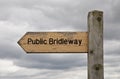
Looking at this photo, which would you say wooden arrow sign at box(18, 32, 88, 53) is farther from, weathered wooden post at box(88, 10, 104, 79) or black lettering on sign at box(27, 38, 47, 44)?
weathered wooden post at box(88, 10, 104, 79)

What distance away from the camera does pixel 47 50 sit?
6.76m

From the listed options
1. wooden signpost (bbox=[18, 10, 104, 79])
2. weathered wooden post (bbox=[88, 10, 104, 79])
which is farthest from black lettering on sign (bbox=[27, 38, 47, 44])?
weathered wooden post (bbox=[88, 10, 104, 79])

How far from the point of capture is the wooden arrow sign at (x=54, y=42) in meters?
6.75

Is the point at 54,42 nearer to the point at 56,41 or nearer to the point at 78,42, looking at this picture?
the point at 56,41

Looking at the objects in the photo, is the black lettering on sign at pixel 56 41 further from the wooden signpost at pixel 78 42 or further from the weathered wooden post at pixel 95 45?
the weathered wooden post at pixel 95 45

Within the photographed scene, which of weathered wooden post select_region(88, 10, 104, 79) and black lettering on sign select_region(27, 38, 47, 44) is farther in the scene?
black lettering on sign select_region(27, 38, 47, 44)

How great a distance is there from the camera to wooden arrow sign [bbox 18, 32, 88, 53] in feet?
22.2

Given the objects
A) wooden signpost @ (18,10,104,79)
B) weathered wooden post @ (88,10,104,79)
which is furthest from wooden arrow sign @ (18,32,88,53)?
weathered wooden post @ (88,10,104,79)

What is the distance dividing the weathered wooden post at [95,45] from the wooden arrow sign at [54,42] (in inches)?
5.4

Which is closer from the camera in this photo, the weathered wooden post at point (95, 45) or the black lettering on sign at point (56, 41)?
the weathered wooden post at point (95, 45)

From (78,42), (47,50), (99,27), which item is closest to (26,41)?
(47,50)

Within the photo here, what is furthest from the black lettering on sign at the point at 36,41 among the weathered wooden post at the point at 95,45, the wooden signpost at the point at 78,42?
the weathered wooden post at the point at 95,45

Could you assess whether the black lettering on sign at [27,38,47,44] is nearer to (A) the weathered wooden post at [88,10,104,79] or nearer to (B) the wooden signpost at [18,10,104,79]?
(B) the wooden signpost at [18,10,104,79]

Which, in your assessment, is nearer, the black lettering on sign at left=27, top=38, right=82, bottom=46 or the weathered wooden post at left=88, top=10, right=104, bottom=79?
the weathered wooden post at left=88, top=10, right=104, bottom=79
